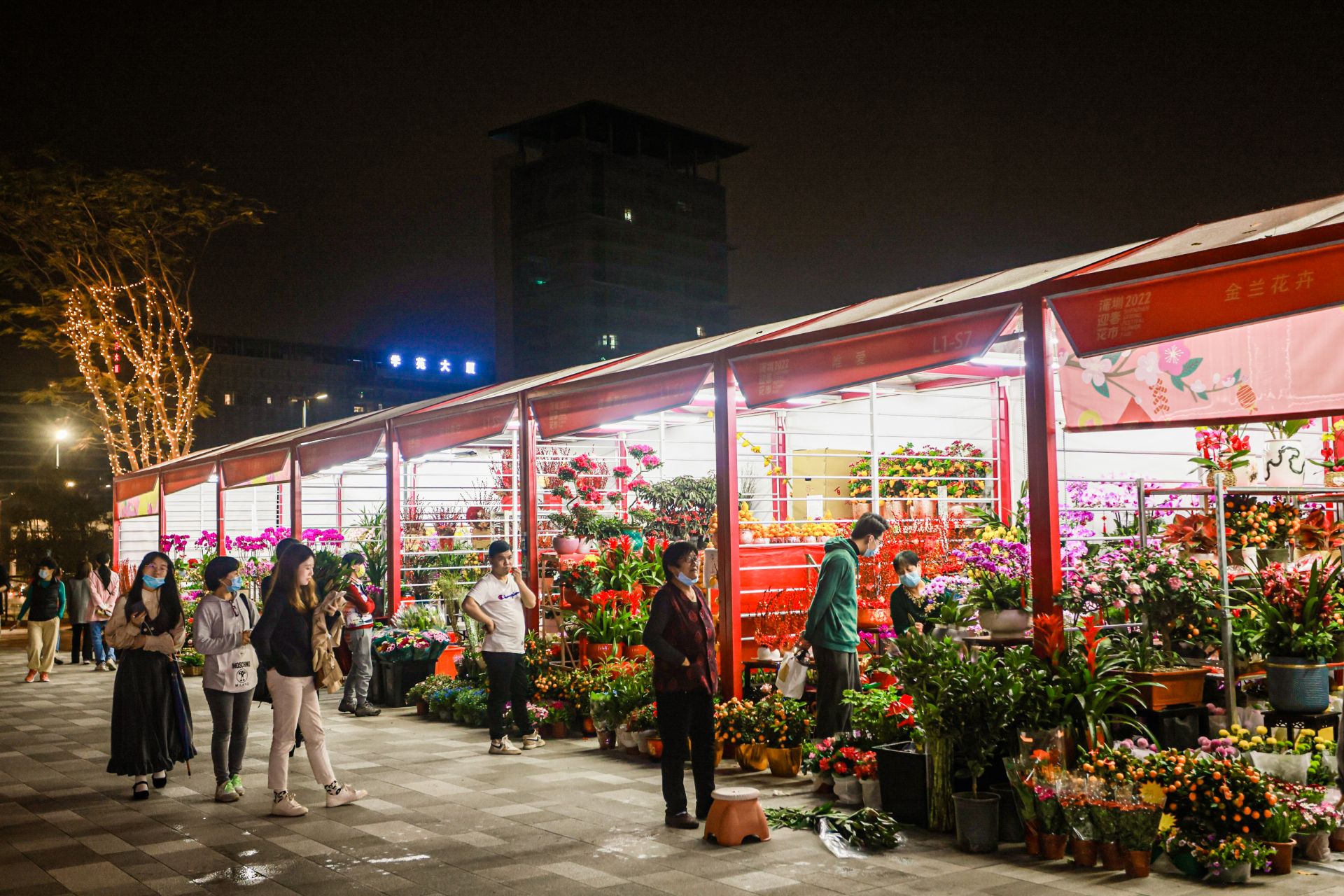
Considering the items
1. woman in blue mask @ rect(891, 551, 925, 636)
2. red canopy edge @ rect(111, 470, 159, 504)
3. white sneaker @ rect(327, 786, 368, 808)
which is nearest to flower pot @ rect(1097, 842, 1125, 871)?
woman in blue mask @ rect(891, 551, 925, 636)

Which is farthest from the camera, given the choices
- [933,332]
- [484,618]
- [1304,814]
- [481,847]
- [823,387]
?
[484,618]

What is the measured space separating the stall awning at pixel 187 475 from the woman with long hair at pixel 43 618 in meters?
4.01

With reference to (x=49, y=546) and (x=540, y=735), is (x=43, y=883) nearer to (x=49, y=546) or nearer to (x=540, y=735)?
(x=540, y=735)

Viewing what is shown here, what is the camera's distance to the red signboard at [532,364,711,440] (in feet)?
31.6

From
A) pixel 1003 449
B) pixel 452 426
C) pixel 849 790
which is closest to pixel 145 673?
pixel 849 790

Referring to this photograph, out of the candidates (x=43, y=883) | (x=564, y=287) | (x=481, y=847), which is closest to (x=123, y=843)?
(x=43, y=883)

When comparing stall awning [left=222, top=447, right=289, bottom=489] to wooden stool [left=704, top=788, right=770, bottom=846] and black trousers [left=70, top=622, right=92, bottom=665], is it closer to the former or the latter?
black trousers [left=70, top=622, right=92, bottom=665]

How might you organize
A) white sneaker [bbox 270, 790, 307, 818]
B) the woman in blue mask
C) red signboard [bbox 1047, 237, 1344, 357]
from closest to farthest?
red signboard [bbox 1047, 237, 1344, 357]
white sneaker [bbox 270, 790, 307, 818]
the woman in blue mask

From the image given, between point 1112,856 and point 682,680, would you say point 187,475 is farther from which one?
point 1112,856

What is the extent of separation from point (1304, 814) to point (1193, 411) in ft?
9.26

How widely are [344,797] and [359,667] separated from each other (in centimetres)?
471

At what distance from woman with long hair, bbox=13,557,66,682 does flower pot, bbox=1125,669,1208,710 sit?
15.0m

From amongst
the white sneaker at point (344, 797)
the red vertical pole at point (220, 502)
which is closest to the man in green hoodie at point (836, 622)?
the white sneaker at point (344, 797)

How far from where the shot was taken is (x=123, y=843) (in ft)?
22.6
